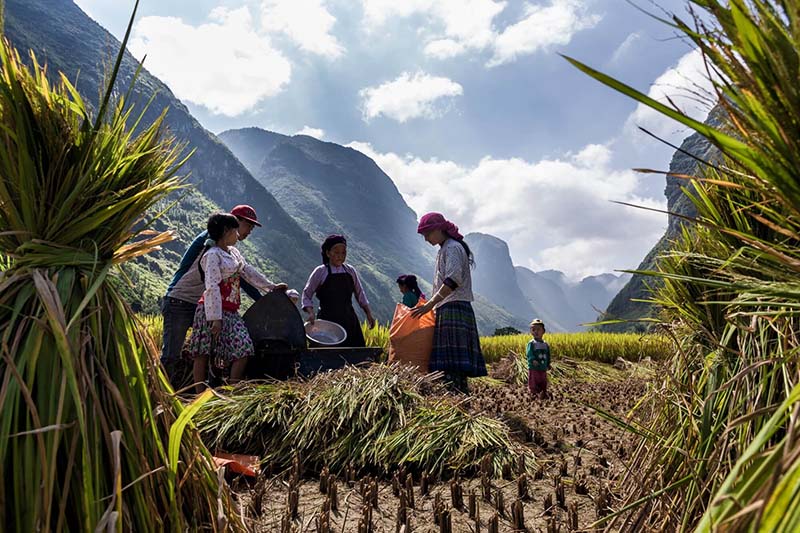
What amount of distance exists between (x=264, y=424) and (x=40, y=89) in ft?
8.69

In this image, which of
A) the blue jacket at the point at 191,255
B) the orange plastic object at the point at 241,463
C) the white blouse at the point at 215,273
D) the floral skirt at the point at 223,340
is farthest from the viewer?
the blue jacket at the point at 191,255

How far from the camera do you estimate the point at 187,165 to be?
116750 millimetres

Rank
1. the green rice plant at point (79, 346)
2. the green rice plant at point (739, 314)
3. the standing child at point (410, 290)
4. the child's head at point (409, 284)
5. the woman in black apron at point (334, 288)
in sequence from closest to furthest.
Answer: the green rice plant at point (739, 314) → the green rice plant at point (79, 346) → the woman in black apron at point (334, 288) → the standing child at point (410, 290) → the child's head at point (409, 284)

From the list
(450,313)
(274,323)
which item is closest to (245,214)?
(274,323)

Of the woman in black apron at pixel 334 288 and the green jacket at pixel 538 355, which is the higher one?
the woman in black apron at pixel 334 288

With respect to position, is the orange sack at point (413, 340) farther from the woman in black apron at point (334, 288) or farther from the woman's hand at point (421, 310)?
the woman in black apron at point (334, 288)

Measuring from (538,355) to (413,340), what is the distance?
248 cm

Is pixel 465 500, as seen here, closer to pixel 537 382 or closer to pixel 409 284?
pixel 409 284

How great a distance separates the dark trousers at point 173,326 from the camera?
4293mm

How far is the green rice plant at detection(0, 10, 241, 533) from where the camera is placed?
92cm

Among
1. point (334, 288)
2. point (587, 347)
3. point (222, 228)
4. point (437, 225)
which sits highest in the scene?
point (437, 225)

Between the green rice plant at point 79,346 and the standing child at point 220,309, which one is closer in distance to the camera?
the green rice plant at point 79,346

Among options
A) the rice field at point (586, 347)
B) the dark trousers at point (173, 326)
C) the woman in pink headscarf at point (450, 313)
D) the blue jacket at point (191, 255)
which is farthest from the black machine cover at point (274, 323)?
the rice field at point (586, 347)

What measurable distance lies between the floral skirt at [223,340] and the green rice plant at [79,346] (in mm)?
2995
